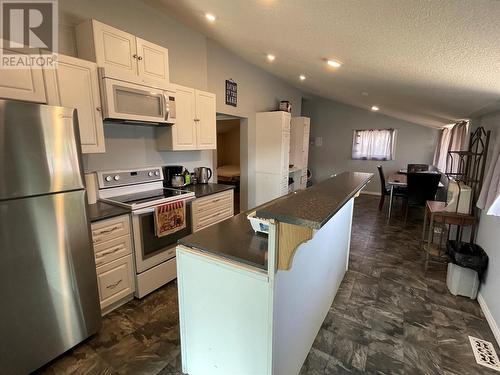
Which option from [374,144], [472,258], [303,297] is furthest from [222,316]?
[374,144]

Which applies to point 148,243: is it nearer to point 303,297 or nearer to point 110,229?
point 110,229

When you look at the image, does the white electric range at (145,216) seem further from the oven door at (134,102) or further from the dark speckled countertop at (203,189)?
the oven door at (134,102)

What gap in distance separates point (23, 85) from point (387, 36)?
2.30m

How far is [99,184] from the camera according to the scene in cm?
229

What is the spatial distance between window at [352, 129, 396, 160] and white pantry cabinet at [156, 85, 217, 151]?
17.2 ft

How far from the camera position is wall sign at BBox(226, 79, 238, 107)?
383 centimetres

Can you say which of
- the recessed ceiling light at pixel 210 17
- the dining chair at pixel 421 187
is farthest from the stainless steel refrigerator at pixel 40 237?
the dining chair at pixel 421 187

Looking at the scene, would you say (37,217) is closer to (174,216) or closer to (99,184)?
(99,184)

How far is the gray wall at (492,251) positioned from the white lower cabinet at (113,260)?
9.85 ft

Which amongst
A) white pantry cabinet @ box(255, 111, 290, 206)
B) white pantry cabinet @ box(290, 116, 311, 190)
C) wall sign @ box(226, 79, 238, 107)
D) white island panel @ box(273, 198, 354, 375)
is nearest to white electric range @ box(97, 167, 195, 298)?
white island panel @ box(273, 198, 354, 375)

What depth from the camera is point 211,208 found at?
2.90 m

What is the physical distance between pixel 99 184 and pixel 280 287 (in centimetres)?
202

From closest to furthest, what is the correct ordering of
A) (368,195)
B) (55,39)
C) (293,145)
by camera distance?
1. (55,39)
2. (293,145)
3. (368,195)

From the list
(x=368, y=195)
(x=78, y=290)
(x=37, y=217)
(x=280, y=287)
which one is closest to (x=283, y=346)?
(x=280, y=287)
